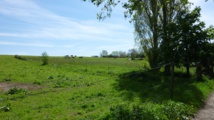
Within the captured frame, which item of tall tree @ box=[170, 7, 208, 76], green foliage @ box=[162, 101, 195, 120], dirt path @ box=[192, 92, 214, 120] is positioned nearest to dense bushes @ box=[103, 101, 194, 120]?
green foliage @ box=[162, 101, 195, 120]

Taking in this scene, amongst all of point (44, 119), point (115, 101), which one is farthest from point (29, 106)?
point (115, 101)

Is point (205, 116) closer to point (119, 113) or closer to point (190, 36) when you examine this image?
point (119, 113)

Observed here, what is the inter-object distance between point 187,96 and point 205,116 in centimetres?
232

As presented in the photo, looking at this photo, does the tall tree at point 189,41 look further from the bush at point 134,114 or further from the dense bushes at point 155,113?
the bush at point 134,114

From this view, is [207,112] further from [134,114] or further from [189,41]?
[189,41]

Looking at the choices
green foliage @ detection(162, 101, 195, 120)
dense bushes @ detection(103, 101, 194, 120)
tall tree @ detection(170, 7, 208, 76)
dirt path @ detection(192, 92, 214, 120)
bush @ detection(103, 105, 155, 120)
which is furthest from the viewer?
tall tree @ detection(170, 7, 208, 76)

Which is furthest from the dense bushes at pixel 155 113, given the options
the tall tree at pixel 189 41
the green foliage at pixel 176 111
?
the tall tree at pixel 189 41

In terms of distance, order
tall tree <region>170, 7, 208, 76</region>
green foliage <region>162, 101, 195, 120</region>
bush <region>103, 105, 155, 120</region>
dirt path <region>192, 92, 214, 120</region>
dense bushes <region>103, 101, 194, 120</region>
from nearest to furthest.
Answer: bush <region>103, 105, 155, 120</region> → dense bushes <region>103, 101, 194, 120</region> → green foliage <region>162, 101, 195, 120</region> → dirt path <region>192, 92, 214, 120</region> → tall tree <region>170, 7, 208, 76</region>

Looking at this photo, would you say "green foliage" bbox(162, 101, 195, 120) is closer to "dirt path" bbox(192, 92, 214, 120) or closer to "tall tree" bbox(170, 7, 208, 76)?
"dirt path" bbox(192, 92, 214, 120)

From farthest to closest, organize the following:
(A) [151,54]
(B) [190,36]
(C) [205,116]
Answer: (A) [151,54] → (B) [190,36] → (C) [205,116]

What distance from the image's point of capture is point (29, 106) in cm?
1572

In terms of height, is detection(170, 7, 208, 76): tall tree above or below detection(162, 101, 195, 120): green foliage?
above

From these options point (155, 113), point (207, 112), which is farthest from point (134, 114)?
point (207, 112)

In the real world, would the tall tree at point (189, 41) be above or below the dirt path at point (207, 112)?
above
